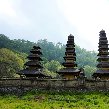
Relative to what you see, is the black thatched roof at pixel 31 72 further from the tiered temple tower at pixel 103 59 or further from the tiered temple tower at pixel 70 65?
the tiered temple tower at pixel 103 59

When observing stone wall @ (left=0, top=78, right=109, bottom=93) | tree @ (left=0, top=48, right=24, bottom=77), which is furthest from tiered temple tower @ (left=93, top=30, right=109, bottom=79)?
tree @ (left=0, top=48, right=24, bottom=77)

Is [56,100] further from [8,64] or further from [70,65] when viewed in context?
[8,64]

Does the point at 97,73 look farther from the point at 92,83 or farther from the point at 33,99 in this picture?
the point at 33,99

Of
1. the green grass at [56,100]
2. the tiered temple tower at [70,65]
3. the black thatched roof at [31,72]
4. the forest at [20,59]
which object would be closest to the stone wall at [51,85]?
the green grass at [56,100]

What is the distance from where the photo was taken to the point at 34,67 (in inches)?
2147

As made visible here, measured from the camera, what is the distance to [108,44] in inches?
2355

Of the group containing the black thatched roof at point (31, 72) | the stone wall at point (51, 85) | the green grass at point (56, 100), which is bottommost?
the green grass at point (56, 100)

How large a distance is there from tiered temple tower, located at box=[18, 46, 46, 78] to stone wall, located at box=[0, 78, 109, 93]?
6244 mm

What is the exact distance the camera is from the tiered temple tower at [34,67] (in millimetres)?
51906

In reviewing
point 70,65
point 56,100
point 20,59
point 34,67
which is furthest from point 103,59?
point 20,59

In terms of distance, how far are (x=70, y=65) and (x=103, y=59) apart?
697cm

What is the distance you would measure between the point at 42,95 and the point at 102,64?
17.2 metres

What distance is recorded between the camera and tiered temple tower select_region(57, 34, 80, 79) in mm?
52656

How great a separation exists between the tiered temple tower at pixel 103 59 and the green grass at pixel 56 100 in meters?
10.9
